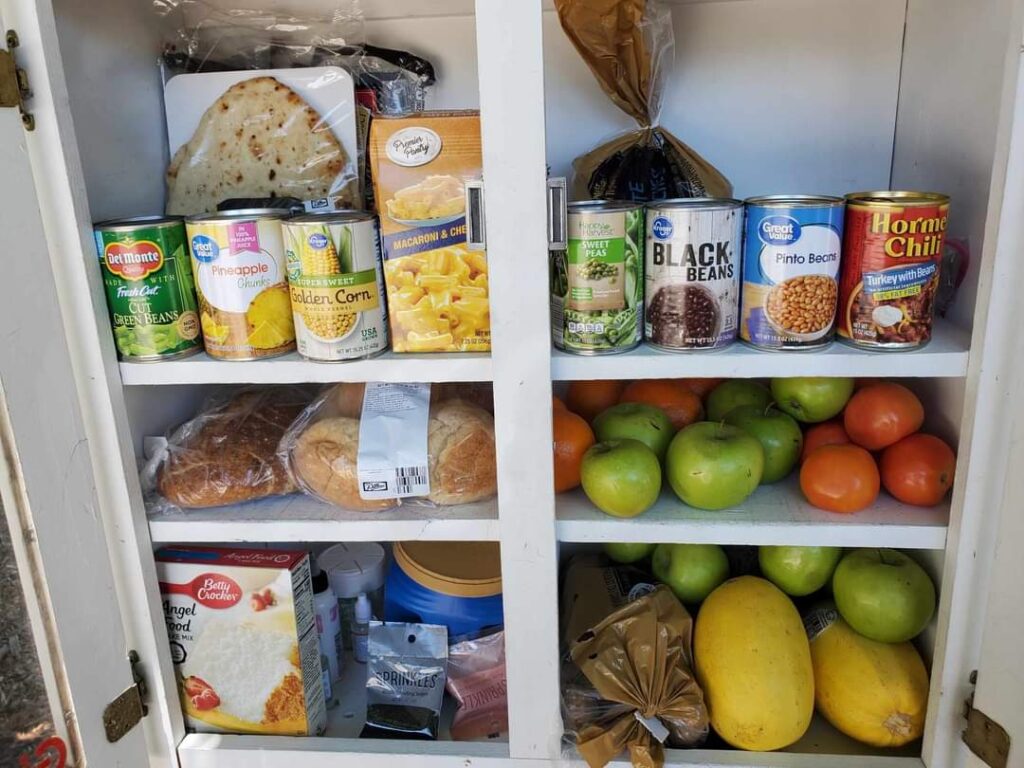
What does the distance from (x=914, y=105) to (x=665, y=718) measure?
2.72 ft

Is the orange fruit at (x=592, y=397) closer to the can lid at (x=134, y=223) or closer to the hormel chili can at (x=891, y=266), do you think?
the hormel chili can at (x=891, y=266)

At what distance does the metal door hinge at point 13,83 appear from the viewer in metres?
0.71

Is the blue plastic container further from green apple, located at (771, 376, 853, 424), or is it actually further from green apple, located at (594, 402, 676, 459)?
green apple, located at (771, 376, 853, 424)

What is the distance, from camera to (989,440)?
77 centimetres

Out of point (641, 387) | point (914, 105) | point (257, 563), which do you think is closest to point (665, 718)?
point (641, 387)

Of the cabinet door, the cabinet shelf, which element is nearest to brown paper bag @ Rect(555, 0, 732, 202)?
the cabinet shelf

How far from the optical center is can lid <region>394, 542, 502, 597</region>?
3.43ft

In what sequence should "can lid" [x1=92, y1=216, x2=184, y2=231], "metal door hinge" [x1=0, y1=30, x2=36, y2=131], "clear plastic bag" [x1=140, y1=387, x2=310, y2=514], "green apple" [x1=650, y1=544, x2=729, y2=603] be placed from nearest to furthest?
"metal door hinge" [x1=0, y1=30, x2=36, y2=131], "can lid" [x1=92, y1=216, x2=184, y2=231], "clear plastic bag" [x1=140, y1=387, x2=310, y2=514], "green apple" [x1=650, y1=544, x2=729, y2=603]

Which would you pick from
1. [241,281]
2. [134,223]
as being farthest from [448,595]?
[134,223]

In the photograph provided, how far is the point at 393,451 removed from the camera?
877mm

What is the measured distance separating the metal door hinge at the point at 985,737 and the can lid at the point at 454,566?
56cm

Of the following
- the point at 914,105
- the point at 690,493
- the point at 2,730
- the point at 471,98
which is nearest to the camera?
the point at 2,730

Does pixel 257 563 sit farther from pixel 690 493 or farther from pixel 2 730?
pixel 690 493

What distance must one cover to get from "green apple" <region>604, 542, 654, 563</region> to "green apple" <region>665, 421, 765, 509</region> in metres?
0.24
